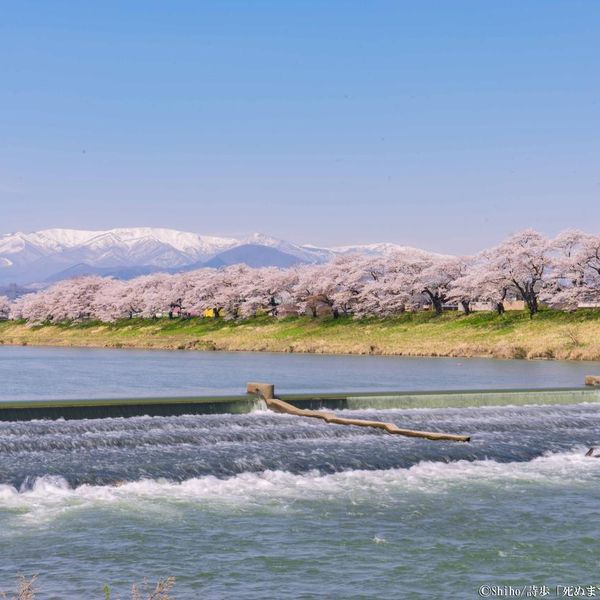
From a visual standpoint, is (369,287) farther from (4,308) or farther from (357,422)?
(4,308)

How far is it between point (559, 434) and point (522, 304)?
2794 inches

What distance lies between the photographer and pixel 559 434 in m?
29.4

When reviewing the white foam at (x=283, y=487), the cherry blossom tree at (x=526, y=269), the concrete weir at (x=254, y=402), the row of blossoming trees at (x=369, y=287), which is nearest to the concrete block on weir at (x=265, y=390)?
the concrete weir at (x=254, y=402)

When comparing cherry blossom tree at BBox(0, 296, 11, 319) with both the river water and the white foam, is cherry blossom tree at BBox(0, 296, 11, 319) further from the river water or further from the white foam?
the white foam

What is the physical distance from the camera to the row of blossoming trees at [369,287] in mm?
89688

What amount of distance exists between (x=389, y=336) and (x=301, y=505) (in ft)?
238

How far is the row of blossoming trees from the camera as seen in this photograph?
8969 cm

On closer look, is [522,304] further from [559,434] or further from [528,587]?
[528,587]

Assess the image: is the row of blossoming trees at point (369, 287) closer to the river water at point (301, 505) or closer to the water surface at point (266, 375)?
the water surface at point (266, 375)

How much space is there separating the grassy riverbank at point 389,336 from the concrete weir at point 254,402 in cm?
3122

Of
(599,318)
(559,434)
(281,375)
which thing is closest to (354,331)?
(599,318)

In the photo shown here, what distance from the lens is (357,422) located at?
2856 cm

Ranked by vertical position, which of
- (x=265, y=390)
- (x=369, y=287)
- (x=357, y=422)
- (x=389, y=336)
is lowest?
(x=357, y=422)

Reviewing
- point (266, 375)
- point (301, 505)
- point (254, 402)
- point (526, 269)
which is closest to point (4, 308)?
point (526, 269)
